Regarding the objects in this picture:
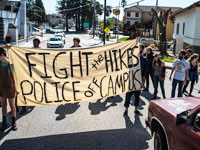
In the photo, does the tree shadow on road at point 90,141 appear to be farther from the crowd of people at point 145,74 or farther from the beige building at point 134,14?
the beige building at point 134,14

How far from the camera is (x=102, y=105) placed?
8.33 m

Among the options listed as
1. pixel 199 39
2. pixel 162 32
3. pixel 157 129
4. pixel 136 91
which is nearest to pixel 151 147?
pixel 157 129

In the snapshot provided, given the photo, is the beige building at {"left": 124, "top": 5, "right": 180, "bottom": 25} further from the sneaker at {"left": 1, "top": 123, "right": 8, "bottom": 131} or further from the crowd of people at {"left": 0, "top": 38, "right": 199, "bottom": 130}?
the sneaker at {"left": 1, "top": 123, "right": 8, "bottom": 131}

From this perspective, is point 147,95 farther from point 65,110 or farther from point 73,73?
point 73,73

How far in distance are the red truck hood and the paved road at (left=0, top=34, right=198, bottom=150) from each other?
1.09 meters

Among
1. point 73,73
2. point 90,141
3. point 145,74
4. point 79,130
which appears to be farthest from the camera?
point 145,74

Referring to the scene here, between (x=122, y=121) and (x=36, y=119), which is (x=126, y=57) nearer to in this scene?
(x=122, y=121)

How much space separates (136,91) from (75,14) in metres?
94.8

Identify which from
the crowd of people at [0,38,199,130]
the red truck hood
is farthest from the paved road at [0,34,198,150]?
the red truck hood

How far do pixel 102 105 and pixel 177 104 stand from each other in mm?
3948

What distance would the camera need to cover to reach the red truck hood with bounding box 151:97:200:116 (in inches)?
170

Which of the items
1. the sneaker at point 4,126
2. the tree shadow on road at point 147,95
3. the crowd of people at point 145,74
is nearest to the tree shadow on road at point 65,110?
the crowd of people at point 145,74

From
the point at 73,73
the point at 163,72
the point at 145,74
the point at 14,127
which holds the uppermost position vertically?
the point at 73,73

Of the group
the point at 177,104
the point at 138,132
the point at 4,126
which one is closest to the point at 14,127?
the point at 4,126
